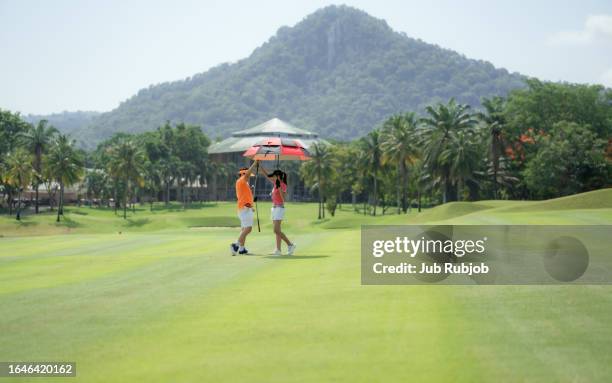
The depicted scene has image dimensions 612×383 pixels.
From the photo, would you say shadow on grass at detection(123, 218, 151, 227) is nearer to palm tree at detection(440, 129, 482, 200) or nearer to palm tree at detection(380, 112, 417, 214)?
palm tree at detection(380, 112, 417, 214)

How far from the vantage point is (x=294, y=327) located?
32.8ft

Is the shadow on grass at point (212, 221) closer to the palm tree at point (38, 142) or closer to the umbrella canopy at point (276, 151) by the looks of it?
the palm tree at point (38, 142)

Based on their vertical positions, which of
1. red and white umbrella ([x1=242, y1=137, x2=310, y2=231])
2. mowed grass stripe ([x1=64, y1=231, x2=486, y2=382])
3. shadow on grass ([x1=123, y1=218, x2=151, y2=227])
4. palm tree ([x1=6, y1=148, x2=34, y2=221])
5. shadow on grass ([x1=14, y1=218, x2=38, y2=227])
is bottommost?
shadow on grass ([x1=123, y1=218, x2=151, y2=227])

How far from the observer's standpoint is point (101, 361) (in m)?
8.51

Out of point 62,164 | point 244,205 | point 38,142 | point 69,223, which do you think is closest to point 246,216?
point 244,205

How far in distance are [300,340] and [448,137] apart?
85306 millimetres

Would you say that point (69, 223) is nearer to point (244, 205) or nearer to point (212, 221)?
point (212, 221)

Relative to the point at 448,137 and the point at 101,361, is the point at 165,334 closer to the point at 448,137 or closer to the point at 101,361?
the point at 101,361

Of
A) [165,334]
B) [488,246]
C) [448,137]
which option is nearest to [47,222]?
[448,137]

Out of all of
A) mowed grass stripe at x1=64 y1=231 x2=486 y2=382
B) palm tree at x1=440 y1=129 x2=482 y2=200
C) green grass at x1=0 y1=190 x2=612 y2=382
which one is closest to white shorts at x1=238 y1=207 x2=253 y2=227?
green grass at x1=0 y1=190 x2=612 y2=382

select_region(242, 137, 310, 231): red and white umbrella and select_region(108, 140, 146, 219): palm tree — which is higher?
select_region(108, 140, 146, 219): palm tree

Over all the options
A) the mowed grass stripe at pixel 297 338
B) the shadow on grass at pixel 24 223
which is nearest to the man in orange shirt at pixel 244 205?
the mowed grass stripe at pixel 297 338

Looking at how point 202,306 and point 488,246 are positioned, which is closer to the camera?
Answer: point 202,306

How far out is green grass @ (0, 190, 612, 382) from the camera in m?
8.01
